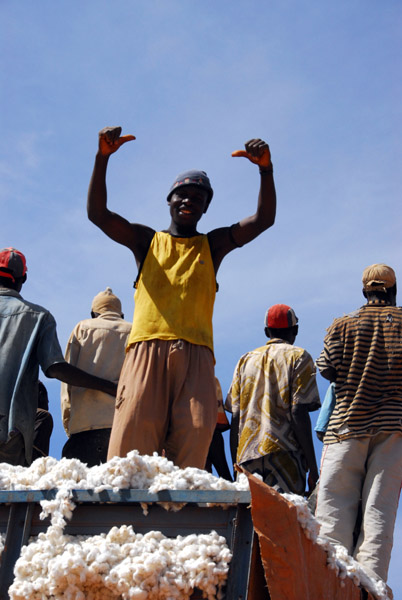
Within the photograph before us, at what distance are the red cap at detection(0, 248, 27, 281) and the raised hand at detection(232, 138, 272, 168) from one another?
1.84 m

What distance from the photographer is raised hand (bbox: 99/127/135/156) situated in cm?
479

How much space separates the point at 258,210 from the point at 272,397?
1750 millimetres

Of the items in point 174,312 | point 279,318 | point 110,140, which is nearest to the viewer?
point 174,312

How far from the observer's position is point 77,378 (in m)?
5.64

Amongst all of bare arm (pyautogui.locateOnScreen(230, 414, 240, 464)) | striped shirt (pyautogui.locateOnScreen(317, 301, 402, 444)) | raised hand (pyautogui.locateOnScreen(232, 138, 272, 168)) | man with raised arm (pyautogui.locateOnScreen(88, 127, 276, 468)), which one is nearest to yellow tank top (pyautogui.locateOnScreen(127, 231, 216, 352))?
man with raised arm (pyautogui.locateOnScreen(88, 127, 276, 468))

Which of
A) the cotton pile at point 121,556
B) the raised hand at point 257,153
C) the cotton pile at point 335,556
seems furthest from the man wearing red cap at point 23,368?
the cotton pile at point 335,556

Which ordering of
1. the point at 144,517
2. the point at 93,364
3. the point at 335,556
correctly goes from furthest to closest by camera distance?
1. the point at 93,364
2. the point at 335,556
3. the point at 144,517

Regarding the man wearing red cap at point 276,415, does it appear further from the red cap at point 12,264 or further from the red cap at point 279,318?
the red cap at point 12,264

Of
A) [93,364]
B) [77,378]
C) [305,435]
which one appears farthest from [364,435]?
[93,364]

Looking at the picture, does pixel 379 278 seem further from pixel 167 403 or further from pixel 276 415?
pixel 167 403

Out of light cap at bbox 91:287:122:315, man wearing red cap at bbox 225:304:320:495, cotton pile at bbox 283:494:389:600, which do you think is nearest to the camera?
cotton pile at bbox 283:494:389:600

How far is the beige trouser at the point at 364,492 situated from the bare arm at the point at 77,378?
1524mm

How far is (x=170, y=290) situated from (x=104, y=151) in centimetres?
85

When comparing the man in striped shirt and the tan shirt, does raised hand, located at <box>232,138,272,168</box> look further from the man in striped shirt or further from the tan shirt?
the tan shirt
